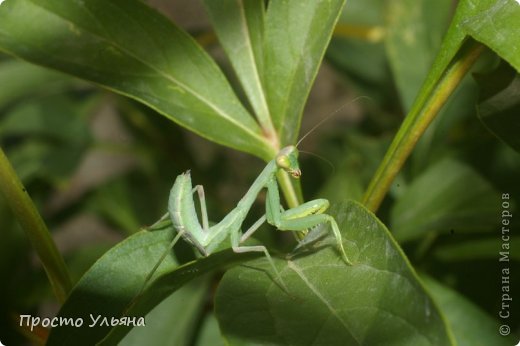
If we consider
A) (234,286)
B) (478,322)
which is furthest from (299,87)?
(478,322)

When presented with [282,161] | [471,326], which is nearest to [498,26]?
[282,161]

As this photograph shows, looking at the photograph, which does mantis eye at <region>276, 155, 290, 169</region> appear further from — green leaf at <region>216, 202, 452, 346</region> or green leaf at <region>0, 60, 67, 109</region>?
green leaf at <region>0, 60, 67, 109</region>

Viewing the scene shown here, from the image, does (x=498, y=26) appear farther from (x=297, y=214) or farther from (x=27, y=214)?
(x=27, y=214)

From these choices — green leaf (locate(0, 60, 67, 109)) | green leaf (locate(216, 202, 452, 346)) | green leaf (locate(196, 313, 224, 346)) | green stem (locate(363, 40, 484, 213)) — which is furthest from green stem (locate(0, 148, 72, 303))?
green leaf (locate(0, 60, 67, 109))

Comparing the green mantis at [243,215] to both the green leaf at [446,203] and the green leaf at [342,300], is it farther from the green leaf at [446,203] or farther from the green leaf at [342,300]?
the green leaf at [446,203]

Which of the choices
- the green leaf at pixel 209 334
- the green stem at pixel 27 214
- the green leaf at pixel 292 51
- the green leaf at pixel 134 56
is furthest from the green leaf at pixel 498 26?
the green leaf at pixel 209 334

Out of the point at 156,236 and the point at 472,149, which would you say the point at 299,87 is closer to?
the point at 156,236
